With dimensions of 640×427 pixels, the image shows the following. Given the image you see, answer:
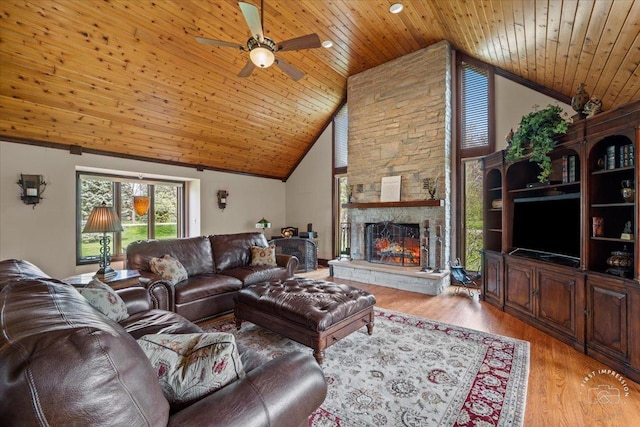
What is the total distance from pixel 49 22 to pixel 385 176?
493cm

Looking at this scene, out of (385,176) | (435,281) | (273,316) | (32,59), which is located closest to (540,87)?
(385,176)

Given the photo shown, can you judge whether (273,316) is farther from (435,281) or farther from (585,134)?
(585,134)

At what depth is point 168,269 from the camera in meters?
3.35

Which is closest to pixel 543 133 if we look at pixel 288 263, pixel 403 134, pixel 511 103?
pixel 511 103

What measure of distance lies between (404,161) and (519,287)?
2660mm

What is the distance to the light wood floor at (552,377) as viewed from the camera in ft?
6.06

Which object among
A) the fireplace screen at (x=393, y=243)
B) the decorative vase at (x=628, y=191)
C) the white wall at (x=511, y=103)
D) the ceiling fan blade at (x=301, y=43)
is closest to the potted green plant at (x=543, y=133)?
the decorative vase at (x=628, y=191)

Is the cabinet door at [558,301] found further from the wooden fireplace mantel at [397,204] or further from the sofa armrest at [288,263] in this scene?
the sofa armrest at [288,263]

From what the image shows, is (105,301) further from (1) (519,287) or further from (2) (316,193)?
(2) (316,193)

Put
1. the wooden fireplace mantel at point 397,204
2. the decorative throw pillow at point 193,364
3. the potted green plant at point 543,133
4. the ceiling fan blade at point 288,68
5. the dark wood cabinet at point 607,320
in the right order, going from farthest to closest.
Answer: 1. the wooden fireplace mantel at point 397,204
2. the ceiling fan blade at point 288,68
3. the potted green plant at point 543,133
4. the dark wood cabinet at point 607,320
5. the decorative throw pillow at point 193,364

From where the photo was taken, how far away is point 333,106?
259 inches

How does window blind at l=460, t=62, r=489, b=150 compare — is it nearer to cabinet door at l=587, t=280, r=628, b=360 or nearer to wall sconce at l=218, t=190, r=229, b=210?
cabinet door at l=587, t=280, r=628, b=360

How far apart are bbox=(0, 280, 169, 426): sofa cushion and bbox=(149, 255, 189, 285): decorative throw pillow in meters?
2.58

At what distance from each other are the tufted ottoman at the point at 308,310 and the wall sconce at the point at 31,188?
3454 millimetres
